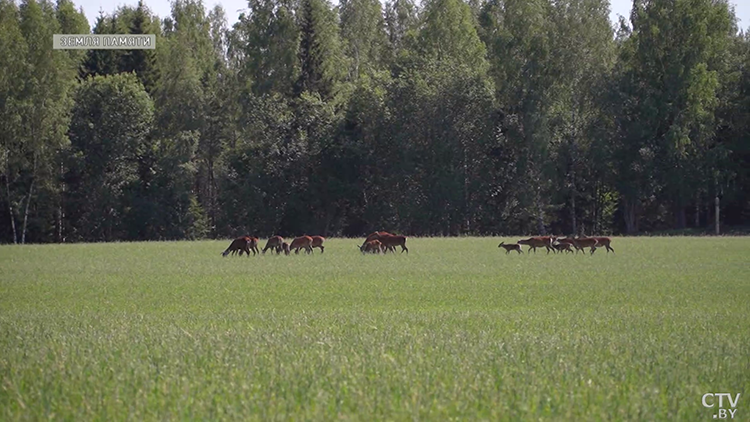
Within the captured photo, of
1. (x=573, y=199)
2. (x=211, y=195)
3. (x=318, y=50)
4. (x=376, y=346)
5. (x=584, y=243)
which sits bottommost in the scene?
(x=376, y=346)

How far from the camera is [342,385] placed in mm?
9539

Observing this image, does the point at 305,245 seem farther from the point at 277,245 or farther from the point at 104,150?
the point at 104,150

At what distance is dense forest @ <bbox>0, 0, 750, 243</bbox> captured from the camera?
54406 millimetres

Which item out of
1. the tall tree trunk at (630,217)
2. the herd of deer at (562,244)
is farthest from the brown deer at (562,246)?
the tall tree trunk at (630,217)

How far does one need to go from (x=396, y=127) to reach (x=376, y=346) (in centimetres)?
4844

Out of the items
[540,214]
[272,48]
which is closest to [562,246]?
[540,214]

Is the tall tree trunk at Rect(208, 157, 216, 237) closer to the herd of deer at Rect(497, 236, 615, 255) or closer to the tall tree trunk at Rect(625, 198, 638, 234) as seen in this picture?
the tall tree trunk at Rect(625, 198, 638, 234)

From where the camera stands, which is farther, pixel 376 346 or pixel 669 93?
pixel 669 93

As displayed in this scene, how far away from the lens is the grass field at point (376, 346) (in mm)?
8867

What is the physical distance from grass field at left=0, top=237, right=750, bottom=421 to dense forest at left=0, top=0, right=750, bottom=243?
102 feet

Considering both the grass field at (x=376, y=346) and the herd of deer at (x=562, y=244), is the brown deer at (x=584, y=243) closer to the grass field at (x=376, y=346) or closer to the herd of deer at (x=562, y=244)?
the herd of deer at (x=562, y=244)

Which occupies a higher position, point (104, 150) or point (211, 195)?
point (104, 150)

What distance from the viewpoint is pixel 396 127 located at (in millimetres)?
59906

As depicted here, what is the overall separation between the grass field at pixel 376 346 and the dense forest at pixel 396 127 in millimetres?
31042
